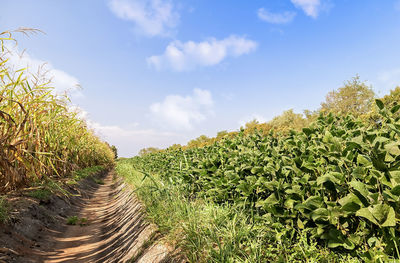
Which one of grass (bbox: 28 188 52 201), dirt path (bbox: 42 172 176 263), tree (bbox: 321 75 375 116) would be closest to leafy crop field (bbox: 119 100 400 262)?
dirt path (bbox: 42 172 176 263)

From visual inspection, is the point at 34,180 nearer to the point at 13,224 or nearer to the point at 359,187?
the point at 13,224

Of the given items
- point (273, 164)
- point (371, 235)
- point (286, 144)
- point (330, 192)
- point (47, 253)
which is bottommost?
point (47, 253)

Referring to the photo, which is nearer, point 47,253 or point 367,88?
point 47,253

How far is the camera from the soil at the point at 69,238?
3.36 meters

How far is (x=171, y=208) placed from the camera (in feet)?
12.1

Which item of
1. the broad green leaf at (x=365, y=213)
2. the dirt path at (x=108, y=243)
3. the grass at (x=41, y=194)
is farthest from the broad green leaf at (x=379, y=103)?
the grass at (x=41, y=194)

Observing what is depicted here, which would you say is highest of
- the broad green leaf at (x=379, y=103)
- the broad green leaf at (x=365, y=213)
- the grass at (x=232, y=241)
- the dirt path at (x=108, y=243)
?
the broad green leaf at (x=379, y=103)

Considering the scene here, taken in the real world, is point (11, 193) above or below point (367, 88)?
below

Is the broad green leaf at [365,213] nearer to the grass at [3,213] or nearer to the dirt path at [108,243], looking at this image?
the dirt path at [108,243]

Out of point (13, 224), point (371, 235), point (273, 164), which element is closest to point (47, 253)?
point (13, 224)

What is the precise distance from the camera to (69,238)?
4941 millimetres

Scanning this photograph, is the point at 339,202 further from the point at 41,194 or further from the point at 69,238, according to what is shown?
the point at 41,194

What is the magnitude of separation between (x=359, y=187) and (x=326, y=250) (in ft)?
2.70

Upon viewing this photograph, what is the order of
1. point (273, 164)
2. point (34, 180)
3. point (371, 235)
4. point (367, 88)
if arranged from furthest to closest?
point (367, 88), point (34, 180), point (273, 164), point (371, 235)
